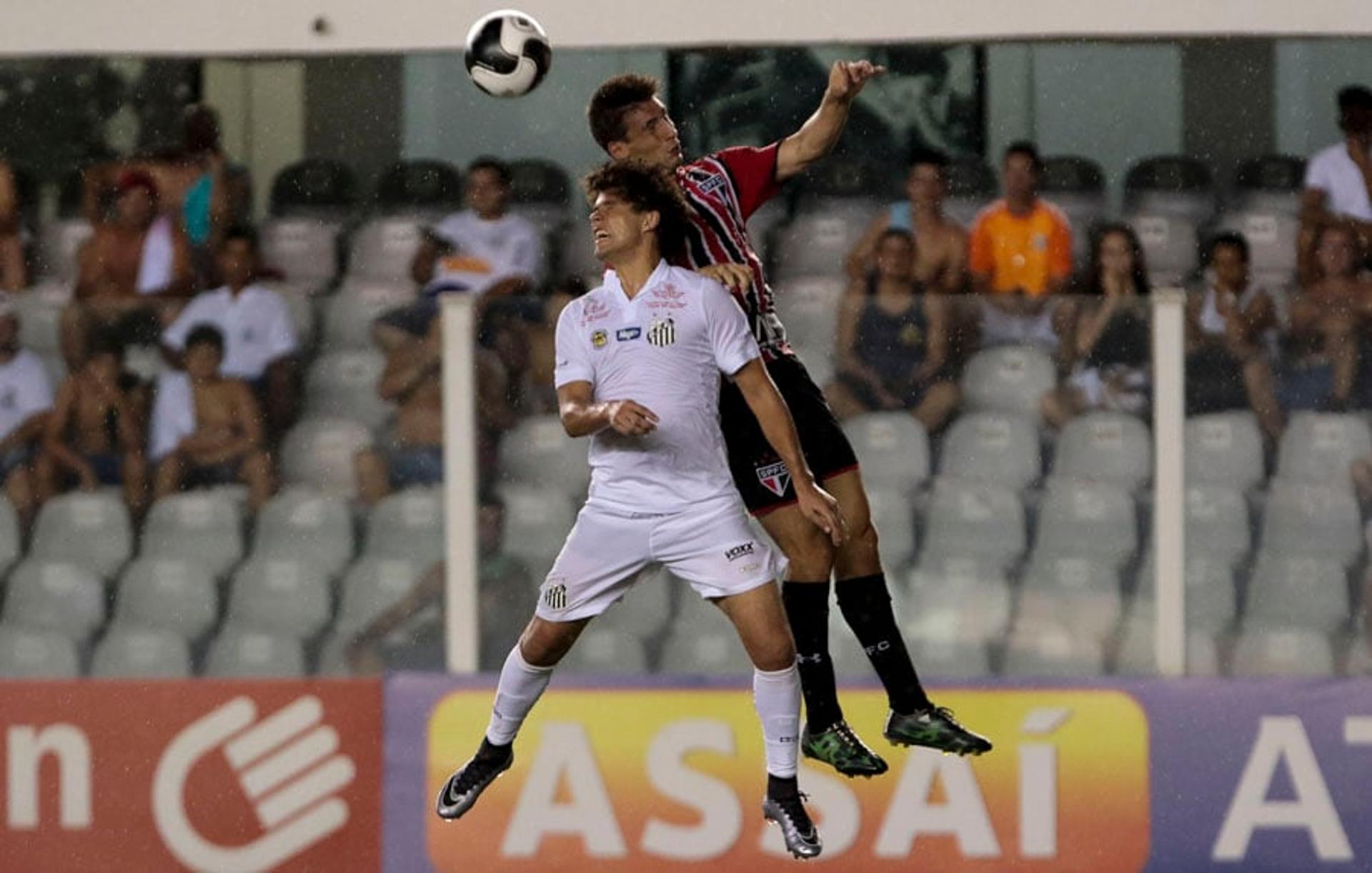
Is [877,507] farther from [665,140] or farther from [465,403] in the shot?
[665,140]

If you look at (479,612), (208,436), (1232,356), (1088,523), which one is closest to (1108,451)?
(1088,523)

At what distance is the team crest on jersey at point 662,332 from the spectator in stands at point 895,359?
11.2 feet

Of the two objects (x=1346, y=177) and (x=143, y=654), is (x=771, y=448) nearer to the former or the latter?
(x=143, y=654)

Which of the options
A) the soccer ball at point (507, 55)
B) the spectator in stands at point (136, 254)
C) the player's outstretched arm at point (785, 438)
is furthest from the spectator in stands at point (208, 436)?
the player's outstretched arm at point (785, 438)

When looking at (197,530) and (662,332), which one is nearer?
(662,332)

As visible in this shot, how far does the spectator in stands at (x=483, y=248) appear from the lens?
43.9 ft

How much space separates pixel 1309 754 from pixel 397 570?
3716mm

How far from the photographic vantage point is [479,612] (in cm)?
1216

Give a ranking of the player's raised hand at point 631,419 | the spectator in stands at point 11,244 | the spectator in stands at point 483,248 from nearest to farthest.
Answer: the player's raised hand at point 631,419
the spectator in stands at point 483,248
the spectator in stands at point 11,244

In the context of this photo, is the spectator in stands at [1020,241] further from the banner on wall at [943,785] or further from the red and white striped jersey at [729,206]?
the red and white striped jersey at [729,206]

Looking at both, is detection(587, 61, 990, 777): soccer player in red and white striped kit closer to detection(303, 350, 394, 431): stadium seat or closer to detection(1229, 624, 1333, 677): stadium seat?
detection(1229, 624, 1333, 677): stadium seat

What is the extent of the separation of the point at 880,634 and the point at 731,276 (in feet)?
3.95

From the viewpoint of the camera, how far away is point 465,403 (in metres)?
12.2

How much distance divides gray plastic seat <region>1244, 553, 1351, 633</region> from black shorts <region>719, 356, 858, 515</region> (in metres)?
3.58
